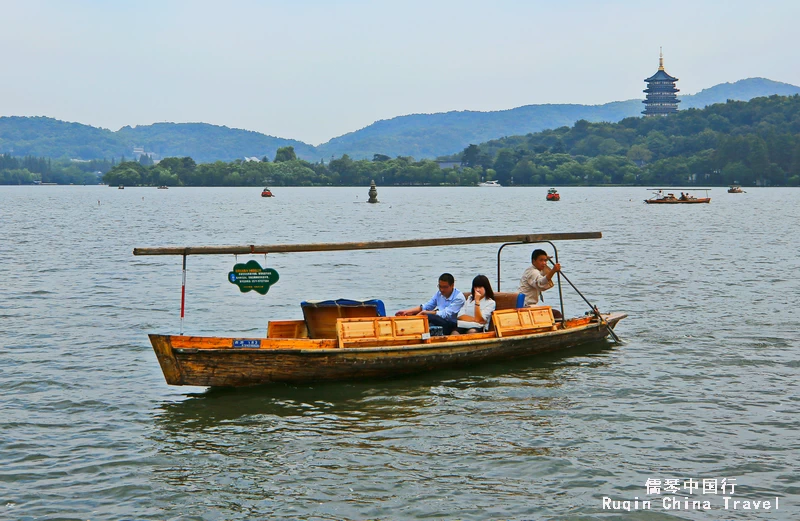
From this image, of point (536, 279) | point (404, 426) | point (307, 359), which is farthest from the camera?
point (536, 279)

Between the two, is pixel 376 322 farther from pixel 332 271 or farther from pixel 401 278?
pixel 332 271

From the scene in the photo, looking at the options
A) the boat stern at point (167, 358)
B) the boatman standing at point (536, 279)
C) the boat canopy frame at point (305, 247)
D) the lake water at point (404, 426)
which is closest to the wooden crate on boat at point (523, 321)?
the boatman standing at point (536, 279)

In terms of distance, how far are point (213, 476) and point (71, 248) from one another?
38.2 m

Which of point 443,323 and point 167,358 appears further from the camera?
point 443,323

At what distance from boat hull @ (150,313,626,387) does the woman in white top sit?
2.10 ft

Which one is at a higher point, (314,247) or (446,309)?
(314,247)

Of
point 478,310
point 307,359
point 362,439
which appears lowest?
point 362,439

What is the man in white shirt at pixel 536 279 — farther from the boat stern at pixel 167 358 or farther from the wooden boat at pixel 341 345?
the boat stern at pixel 167 358

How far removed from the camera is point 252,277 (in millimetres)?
14555

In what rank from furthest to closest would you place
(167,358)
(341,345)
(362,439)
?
(341,345) → (167,358) → (362,439)

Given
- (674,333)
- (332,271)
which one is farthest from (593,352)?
(332,271)

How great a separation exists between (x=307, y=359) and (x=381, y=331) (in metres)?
1.51

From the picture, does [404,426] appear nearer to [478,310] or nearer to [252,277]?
[252,277]

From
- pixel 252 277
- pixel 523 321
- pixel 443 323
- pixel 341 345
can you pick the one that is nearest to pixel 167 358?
pixel 252 277
